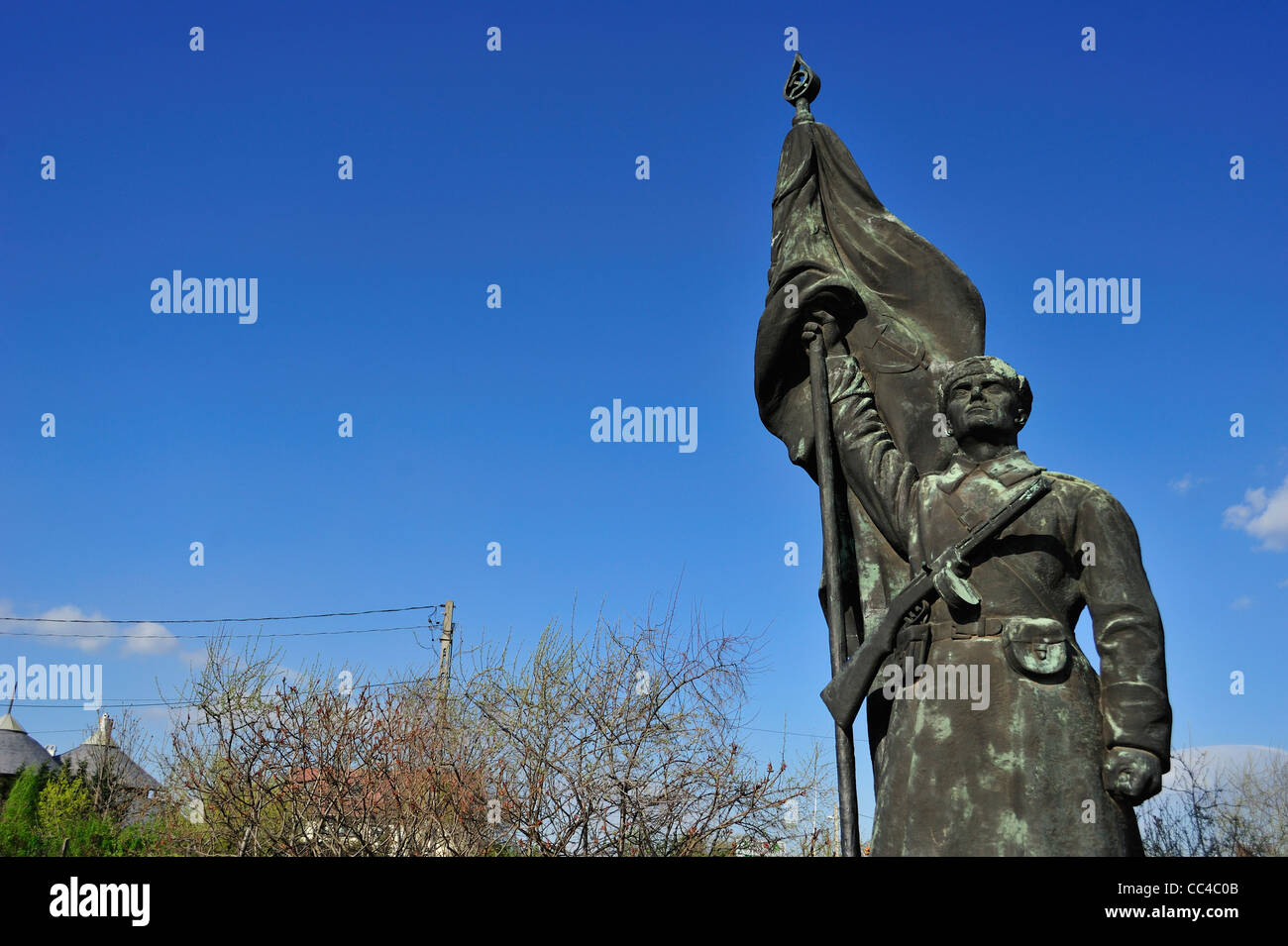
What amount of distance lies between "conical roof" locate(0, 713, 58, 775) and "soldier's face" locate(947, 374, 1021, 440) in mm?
34701

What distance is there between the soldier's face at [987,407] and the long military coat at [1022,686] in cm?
11

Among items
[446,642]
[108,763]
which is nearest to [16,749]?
[108,763]

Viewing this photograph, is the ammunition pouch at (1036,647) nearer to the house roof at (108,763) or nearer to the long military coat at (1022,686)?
the long military coat at (1022,686)

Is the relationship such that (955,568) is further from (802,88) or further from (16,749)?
(16,749)

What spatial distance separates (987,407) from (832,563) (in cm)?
91

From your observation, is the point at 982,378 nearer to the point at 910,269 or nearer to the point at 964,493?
the point at 964,493

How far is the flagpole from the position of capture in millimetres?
3969

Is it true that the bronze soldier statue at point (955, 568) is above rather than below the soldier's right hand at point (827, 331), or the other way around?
below

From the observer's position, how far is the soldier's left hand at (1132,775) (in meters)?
3.35

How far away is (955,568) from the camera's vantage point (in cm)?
378

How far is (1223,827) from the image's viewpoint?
1060 cm
